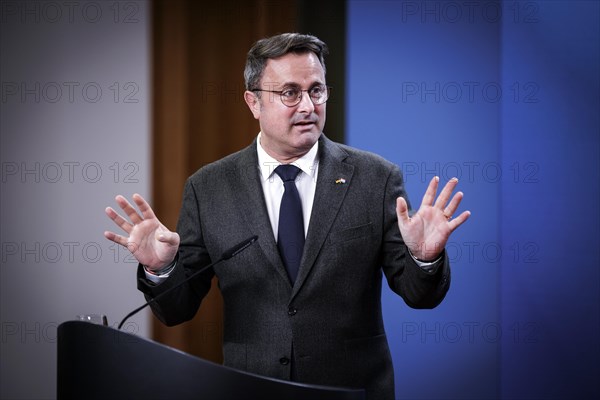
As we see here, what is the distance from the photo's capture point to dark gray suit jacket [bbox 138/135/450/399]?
5.72ft

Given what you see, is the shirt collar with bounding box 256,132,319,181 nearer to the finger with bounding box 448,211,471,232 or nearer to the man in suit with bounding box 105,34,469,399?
the man in suit with bounding box 105,34,469,399

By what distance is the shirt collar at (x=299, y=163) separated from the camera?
1.89 meters

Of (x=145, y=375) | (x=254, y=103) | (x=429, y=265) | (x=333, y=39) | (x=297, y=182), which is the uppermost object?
(x=333, y=39)

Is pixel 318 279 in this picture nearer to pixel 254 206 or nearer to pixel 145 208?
pixel 254 206

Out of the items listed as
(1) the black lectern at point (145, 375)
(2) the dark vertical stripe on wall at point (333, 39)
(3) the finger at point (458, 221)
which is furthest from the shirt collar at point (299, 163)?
(2) the dark vertical stripe on wall at point (333, 39)

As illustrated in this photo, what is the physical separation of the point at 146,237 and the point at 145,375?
0.55 meters

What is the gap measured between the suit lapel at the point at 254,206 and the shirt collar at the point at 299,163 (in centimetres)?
2

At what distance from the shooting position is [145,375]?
1068mm

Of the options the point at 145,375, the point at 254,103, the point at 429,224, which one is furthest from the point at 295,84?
the point at 145,375

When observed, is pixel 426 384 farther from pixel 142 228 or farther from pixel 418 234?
pixel 142 228

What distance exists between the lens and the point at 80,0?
2.91 m

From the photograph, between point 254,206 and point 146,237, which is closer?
point 146,237

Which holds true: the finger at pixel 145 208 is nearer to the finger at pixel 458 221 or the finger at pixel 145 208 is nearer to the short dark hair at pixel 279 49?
the short dark hair at pixel 279 49

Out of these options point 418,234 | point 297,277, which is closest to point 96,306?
point 297,277
